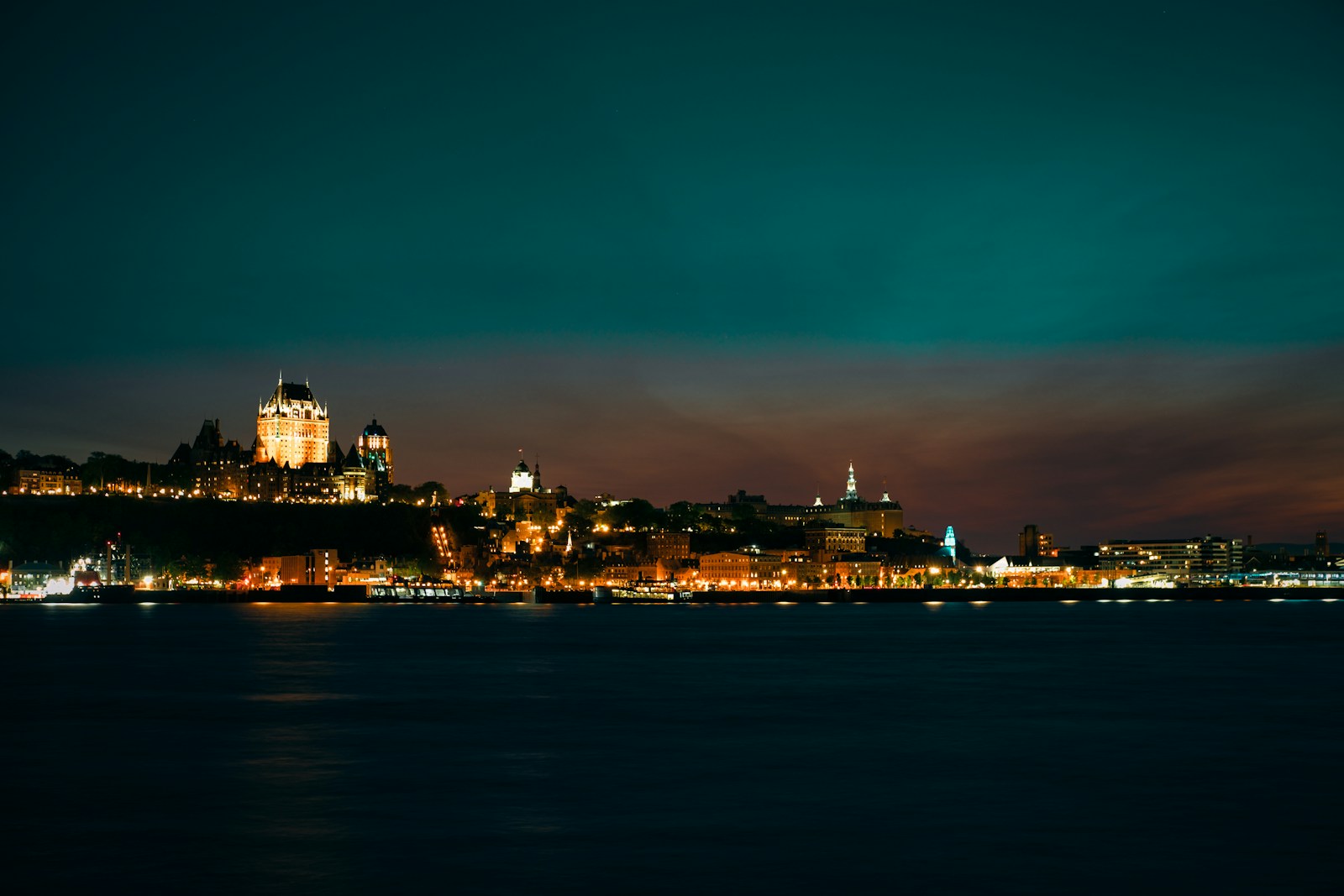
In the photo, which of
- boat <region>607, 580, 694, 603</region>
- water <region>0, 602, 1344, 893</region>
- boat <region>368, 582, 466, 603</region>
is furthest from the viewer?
boat <region>607, 580, 694, 603</region>

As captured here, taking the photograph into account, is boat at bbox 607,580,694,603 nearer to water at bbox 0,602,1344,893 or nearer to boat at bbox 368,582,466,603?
boat at bbox 368,582,466,603

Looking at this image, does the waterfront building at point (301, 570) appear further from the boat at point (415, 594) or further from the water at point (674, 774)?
the water at point (674, 774)

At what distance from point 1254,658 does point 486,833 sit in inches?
1761

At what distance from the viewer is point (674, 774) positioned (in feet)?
83.9

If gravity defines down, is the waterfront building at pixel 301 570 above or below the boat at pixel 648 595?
above

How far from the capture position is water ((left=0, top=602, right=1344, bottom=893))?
17.8 m

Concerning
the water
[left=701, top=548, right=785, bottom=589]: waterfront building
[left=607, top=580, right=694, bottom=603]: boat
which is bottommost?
the water

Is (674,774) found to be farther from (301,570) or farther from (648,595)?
(301,570)

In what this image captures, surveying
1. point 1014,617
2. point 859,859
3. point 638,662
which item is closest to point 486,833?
point 859,859

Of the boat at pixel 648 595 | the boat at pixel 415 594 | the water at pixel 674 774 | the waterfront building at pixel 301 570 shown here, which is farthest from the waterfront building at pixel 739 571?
the water at pixel 674 774

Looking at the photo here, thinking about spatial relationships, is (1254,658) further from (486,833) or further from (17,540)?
(17,540)

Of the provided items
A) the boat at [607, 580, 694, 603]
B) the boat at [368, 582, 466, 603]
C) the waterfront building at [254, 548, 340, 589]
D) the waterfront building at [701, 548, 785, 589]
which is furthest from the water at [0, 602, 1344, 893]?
the waterfront building at [701, 548, 785, 589]

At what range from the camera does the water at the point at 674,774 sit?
1781cm

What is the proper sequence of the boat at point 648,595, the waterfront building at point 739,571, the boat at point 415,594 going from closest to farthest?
the boat at point 415,594 → the boat at point 648,595 → the waterfront building at point 739,571
